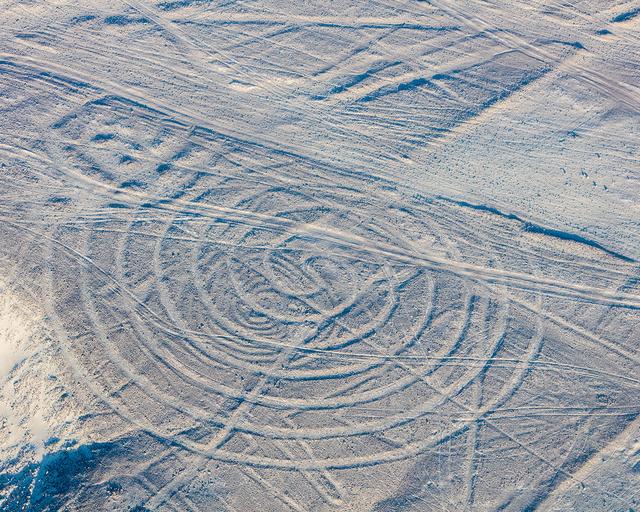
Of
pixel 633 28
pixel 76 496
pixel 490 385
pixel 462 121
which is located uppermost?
pixel 633 28

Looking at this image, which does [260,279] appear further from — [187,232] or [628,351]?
[628,351]

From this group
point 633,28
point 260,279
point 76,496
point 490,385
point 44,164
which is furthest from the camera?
point 633,28

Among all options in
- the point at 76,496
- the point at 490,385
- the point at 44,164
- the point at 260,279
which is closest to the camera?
the point at 76,496

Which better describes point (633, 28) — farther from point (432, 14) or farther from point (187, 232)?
point (187, 232)

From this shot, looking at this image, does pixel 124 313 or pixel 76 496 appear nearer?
pixel 76 496

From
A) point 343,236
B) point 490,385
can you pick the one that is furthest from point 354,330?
point 490,385

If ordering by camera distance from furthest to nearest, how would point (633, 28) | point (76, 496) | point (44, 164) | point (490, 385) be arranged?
point (633, 28) → point (44, 164) → point (490, 385) → point (76, 496)

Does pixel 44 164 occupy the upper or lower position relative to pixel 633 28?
lower

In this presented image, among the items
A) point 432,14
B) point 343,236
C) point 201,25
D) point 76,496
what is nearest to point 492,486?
point 343,236

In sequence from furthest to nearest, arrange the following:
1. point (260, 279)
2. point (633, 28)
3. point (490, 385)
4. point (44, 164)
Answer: point (633, 28), point (44, 164), point (260, 279), point (490, 385)
